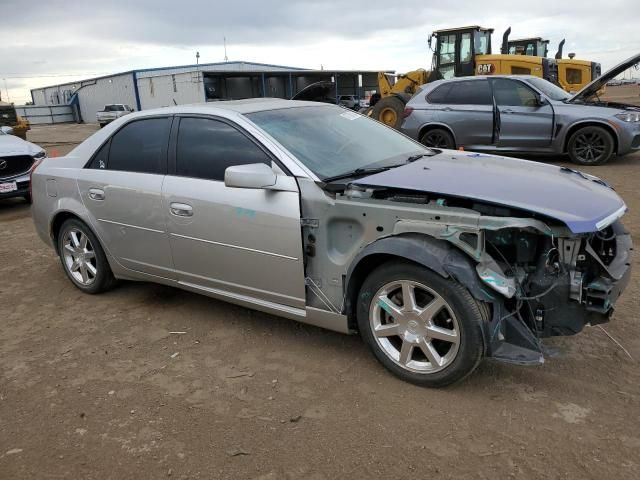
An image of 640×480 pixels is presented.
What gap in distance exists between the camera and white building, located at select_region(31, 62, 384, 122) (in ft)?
97.6

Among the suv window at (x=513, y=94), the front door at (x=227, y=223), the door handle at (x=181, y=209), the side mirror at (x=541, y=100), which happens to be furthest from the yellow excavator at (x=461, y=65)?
the door handle at (x=181, y=209)

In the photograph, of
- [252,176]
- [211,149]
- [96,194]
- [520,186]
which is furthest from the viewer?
[96,194]

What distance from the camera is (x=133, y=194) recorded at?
399 cm

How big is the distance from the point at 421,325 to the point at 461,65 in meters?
12.6

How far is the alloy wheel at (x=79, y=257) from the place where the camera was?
461cm

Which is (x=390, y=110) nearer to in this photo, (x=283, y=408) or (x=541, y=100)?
(x=541, y=100)

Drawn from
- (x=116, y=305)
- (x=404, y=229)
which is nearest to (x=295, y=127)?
(x=404, y=229)

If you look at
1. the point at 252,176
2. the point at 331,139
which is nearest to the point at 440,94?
the point at 331,139

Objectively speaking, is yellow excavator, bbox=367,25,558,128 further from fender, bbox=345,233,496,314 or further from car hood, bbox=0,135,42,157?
fender, bbox=345,233,496,314

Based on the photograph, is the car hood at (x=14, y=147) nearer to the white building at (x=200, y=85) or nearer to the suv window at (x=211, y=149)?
the suv window at (x=211, y=149)

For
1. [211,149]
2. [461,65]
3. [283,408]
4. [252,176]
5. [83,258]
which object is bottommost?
[283,408]

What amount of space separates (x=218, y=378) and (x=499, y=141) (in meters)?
8.46

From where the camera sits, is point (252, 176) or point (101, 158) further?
point (101, 158)

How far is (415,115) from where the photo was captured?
1064cm
